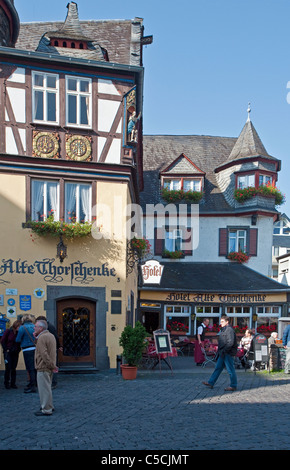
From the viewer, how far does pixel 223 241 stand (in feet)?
81.8

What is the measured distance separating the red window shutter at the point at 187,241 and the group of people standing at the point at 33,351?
1481 cm

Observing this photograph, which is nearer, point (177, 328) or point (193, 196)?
point (177, 328)

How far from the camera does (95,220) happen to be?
13602mm

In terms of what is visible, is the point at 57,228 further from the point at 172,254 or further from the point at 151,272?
the point at 172,254

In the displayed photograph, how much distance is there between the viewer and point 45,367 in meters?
7.80

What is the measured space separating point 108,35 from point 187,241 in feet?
38.2

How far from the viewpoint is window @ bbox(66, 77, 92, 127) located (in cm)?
1372

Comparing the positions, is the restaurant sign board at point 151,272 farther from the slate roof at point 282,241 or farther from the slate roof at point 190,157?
the slate roof at point 282,241

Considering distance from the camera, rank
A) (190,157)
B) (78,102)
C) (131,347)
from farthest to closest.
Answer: (190,157)
(78,102)
(131,347)

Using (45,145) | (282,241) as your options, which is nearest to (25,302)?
(45,145)

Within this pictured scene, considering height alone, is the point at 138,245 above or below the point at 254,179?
below

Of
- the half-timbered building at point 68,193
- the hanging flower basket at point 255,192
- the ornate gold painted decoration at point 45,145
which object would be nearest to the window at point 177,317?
the hanging flower basket at point 255,192

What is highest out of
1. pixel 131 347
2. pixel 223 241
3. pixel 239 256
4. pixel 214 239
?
pixel 214 239

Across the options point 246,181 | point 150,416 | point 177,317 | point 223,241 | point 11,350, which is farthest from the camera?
point 246,181
